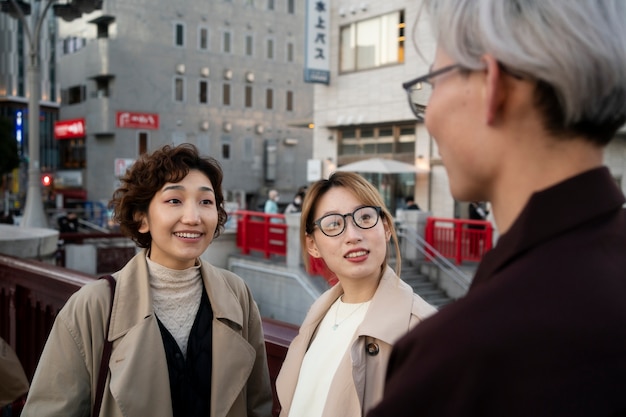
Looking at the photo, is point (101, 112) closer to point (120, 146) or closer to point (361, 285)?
point (120, 146)

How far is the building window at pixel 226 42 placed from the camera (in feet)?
135

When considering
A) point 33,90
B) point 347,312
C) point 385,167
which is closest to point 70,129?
point 385,167

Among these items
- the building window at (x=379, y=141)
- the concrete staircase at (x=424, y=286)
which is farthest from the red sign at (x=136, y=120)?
the concrete staircase at (x=424, y=286)

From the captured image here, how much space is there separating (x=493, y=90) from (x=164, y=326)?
198 cm

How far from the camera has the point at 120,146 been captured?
125 feet

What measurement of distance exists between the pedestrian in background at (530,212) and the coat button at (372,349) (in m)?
0.99

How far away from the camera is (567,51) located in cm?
100

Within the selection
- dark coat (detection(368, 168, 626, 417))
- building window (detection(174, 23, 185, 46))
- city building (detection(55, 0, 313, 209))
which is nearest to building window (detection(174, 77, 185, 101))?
city building (detection(55, 0, 313, 209))

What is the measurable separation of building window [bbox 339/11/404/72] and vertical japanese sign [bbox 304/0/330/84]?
0.81m

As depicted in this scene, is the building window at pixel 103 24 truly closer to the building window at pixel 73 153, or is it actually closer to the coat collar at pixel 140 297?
the building window at pixel 73 153

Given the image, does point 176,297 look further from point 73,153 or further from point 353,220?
point 73,153

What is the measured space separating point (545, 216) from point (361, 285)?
1.48 m

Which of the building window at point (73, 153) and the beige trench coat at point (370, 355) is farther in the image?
the building window at point (73, 153)

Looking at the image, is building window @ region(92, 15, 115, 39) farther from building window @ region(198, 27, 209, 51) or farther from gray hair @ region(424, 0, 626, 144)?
gray hair @ region(424, 0, 626, 144)
